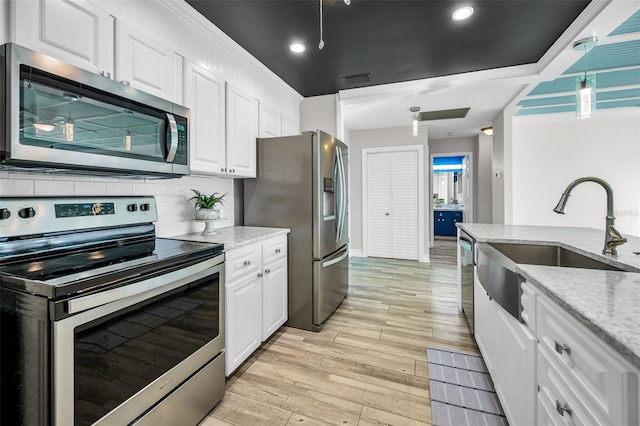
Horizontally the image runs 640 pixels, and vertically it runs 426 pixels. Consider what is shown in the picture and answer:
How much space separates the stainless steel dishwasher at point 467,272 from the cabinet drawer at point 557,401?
135 cm

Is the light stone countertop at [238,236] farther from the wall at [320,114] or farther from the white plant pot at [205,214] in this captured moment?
the wall at [320,114]

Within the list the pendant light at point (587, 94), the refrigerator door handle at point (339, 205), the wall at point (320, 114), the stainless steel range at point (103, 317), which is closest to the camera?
the stainless steel range at point (103, 317)

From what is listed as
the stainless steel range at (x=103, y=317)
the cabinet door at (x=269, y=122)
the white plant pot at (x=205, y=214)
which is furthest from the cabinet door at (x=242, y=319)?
the cabinet door at (x=269, y=122)

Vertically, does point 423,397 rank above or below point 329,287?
below

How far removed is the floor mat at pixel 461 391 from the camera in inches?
62.1

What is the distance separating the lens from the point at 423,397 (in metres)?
1.75

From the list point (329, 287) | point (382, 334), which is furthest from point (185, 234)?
point (382, 334)

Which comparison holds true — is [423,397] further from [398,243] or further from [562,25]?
[398,243]

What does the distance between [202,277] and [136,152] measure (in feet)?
2.50

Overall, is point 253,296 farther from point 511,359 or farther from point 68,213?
point 511,359

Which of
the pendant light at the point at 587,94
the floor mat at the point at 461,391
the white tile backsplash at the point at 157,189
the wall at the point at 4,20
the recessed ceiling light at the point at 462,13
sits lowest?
the floor mat at the point at 461,391

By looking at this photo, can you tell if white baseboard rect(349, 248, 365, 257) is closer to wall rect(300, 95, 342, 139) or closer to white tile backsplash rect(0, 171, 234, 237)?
wall rect(300, 95, 342, 139)

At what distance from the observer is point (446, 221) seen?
333 inches

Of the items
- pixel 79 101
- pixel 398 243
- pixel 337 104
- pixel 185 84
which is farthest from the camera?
pixel 398 243
